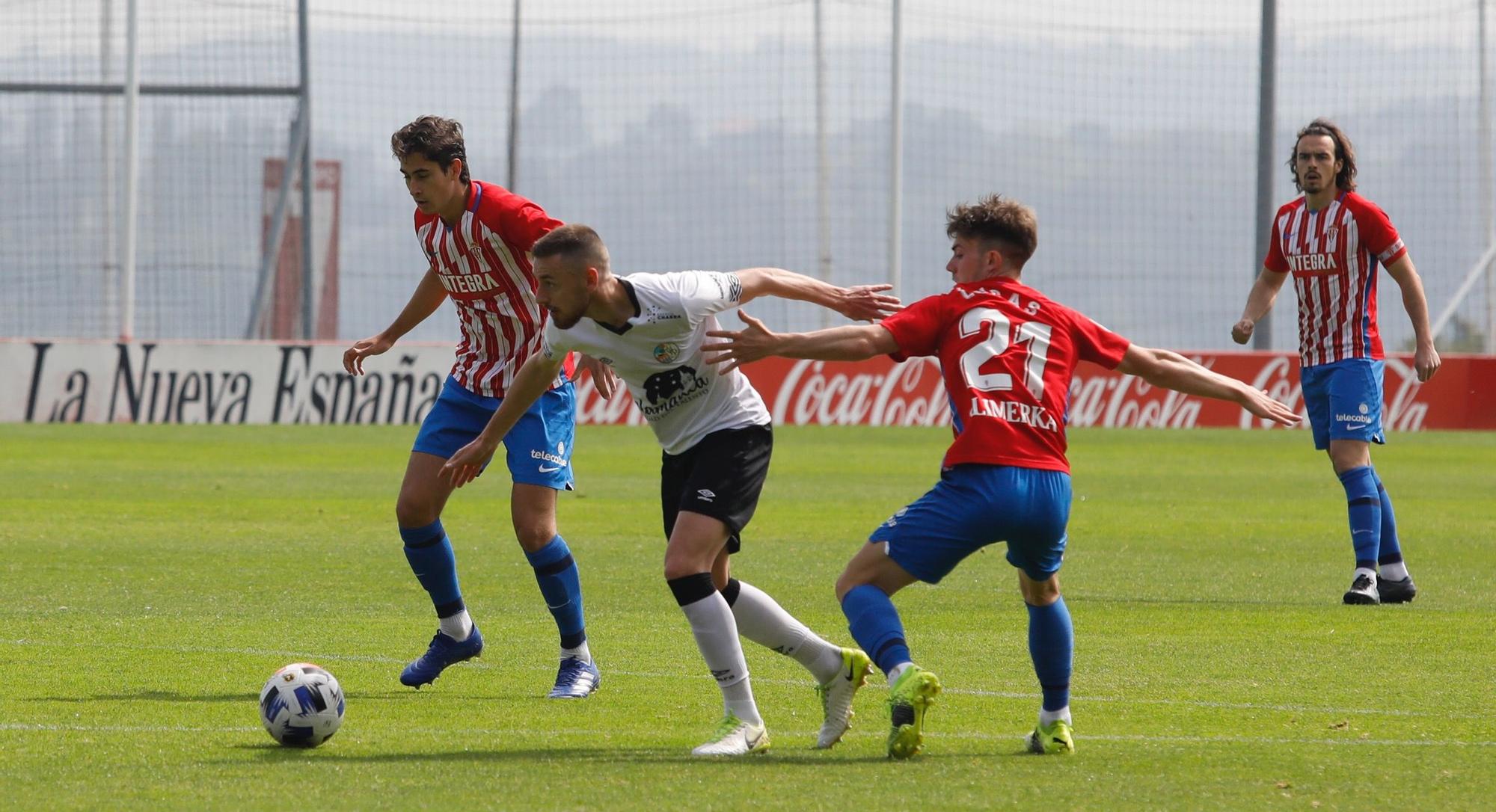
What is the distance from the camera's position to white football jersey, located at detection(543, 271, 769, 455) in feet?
17.7

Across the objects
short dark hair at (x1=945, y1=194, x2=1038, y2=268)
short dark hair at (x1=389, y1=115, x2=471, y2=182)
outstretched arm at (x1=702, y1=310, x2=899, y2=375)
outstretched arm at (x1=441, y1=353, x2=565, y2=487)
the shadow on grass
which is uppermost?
short dark hair at (x1=389, y1=115, x2=471, y2=182)

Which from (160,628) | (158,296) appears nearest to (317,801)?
(160,628)

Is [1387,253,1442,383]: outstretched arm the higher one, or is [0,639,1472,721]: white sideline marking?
[1387,253,1442,383]: outstretched arm

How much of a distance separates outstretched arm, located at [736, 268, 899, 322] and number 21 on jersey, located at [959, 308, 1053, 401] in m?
0.41

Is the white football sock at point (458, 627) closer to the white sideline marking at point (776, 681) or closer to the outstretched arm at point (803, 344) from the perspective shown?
the white sideline marking at point (776, 681)

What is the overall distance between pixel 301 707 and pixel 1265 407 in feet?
9.73

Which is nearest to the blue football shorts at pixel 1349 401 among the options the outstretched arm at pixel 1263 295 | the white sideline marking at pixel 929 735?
→ the outstretched arm at pixel 1263 295

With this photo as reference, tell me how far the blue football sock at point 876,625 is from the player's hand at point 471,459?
1.28 metres

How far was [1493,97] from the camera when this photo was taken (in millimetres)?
32438

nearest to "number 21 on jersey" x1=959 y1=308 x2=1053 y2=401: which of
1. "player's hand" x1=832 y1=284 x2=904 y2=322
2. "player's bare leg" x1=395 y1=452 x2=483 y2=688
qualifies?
"player's hand" x1=832 y1=284 x2=904 y2=322

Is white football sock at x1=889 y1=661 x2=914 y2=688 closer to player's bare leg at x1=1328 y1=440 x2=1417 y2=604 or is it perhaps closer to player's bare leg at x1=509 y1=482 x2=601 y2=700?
player's bare leg at x1=509 y1=482 x2=601 y2=700

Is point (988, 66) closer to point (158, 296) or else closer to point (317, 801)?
point (158, 296)

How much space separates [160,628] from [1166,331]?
2493 centimetres

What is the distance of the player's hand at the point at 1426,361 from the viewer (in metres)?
8.84
